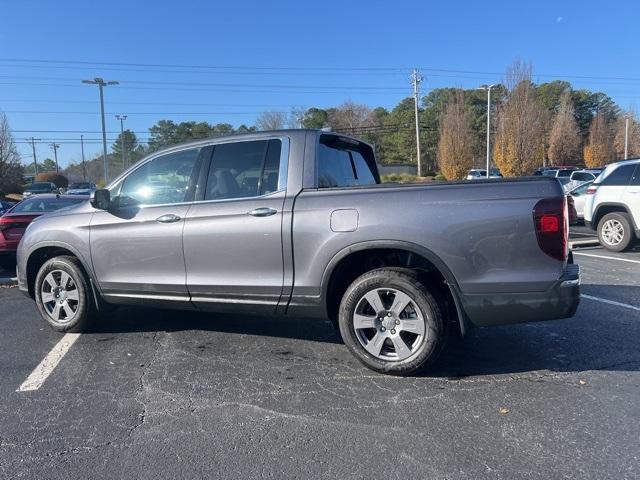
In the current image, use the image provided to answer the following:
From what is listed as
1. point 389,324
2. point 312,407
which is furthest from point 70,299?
point 389,324

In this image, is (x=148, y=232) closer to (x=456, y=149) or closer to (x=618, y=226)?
(x=618, y=226)

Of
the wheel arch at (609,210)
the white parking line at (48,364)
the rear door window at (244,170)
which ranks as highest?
the rear door window at (244,170)

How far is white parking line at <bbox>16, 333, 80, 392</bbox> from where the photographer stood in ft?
13.0

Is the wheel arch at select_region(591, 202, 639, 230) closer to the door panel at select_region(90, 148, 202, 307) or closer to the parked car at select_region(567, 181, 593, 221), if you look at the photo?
the parked car at select_region(567, 181, 593, 221)

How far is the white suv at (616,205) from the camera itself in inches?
383

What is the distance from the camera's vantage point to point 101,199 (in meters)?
4.74

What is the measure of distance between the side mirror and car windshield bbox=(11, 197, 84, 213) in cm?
488

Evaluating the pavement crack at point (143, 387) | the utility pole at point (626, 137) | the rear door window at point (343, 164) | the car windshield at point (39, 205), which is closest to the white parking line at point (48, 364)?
the pavement crack at point (143, 387)

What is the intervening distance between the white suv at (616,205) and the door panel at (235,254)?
27.4 ft

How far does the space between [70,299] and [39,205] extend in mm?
5050

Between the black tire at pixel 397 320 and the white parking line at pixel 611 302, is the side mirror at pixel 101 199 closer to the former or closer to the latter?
the black tire at pixel 397 320

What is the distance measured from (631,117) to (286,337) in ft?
223

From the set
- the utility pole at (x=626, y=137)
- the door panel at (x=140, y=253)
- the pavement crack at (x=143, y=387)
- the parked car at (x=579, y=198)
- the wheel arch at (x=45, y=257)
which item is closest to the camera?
the pavement crack at (x=143, y=387)

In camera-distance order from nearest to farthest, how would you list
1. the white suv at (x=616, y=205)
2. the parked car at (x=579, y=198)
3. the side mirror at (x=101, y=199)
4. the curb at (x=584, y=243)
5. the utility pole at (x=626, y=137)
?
the side mirror at (x=101, y=199) < the white suv at (x=616, y=205) < the curb at (x=584, y=243) < the parked car at (x=579, y=198) < the utility pole at (x=626, y=137)
